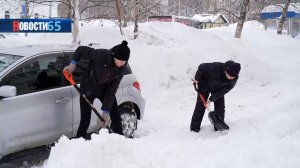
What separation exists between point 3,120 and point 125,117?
2.04 metres

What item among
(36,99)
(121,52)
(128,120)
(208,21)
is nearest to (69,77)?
(36,99)

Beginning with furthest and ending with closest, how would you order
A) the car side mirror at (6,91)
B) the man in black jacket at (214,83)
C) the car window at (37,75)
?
1. the man in black jacket at (214,83)
2. the car window at (37,75)
3. the car side mirror at (6,91)

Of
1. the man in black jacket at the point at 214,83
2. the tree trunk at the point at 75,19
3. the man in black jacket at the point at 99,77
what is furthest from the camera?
the tree trunk at the point at 75,19

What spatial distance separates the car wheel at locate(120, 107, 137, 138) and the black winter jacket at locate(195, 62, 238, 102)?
47.9 inches

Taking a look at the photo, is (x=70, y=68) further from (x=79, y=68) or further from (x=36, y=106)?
(x=36, y=106)

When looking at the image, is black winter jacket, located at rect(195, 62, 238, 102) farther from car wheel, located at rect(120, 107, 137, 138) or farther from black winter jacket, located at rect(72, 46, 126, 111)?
black winter jacket, located at rect(72, 46, 126, 111)

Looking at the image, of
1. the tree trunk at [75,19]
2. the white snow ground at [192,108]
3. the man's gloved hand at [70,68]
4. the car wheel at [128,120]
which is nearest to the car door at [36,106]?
the man's gloved hand at [70,68]

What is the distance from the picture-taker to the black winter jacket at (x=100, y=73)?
488cm

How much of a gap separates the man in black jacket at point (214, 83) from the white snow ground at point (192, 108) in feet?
0.95

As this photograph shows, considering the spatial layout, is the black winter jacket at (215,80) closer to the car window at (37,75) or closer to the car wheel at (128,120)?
the car wheel at (128,120)

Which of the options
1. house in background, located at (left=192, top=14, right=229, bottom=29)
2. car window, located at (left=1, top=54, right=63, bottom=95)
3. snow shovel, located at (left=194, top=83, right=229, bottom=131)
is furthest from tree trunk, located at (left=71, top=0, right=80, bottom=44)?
house in background, located at (left=192, top=14, right=229, bottom=29)

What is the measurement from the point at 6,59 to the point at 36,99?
0.62 m

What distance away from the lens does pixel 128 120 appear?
5883 mm

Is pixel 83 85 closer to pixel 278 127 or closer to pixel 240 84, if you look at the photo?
pixel 278 127
